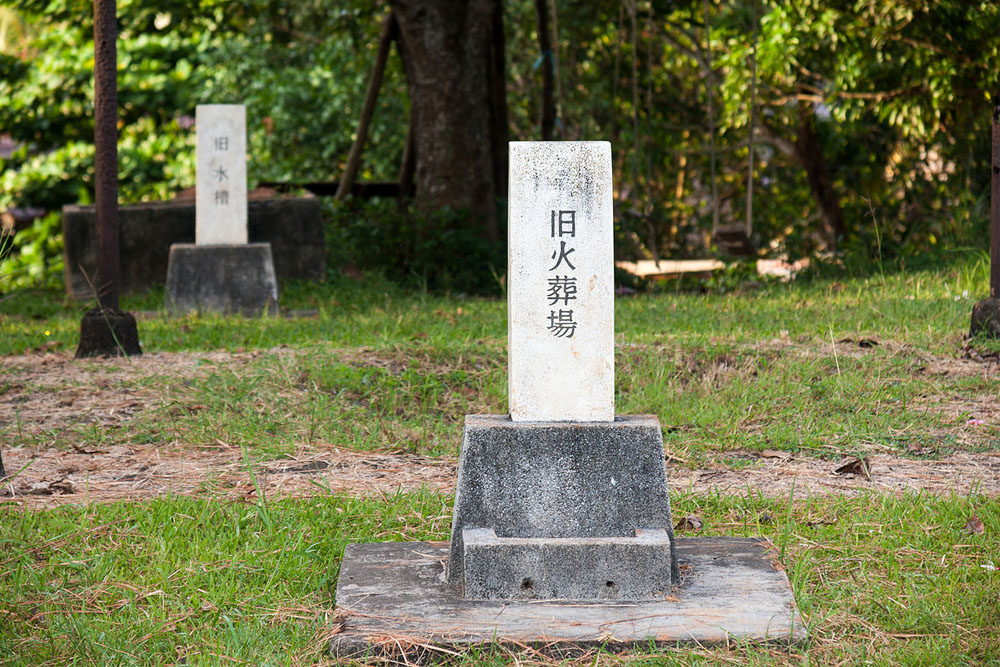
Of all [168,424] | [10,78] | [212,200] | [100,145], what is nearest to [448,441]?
[168,424]

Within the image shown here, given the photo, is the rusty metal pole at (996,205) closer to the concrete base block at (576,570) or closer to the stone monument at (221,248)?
the concrete base block at (576,570)

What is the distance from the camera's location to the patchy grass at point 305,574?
9.71 ft

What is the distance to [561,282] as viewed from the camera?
10.8 ft

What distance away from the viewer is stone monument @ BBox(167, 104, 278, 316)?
26.1ft

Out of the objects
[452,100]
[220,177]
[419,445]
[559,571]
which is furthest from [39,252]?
[559,571]

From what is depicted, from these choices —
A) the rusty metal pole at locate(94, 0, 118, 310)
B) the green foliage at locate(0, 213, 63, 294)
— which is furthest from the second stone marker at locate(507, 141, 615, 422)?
the green foliage at locate(0, 213, 63, 294)

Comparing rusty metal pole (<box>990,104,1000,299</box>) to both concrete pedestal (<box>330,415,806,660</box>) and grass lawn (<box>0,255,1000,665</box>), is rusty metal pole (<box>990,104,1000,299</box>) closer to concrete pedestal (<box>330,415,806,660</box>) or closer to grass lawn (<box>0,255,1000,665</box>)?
grass lawn (<box>0,255,1000,665</box>)

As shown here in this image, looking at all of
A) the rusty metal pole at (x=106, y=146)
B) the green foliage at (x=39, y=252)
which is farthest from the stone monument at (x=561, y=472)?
the green foliage at (x=39, y=252)

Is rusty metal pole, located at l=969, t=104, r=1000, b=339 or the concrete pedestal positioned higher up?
rusty metal pole, located at l=969, t=104, r=1000, b=339

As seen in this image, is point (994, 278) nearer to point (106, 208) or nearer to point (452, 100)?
point (106, 208)

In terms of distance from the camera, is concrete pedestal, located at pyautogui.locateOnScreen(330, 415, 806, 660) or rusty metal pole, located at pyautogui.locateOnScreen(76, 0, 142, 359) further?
rusty metal pole, located at pyautogui.locateOnScreen(76, 0, 142, 359)

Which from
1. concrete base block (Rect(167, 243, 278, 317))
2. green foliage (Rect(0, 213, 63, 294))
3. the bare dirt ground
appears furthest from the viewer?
green foliage (Rect(0, 213, 63, 294))

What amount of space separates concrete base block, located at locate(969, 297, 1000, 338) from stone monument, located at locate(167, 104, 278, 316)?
4.31m

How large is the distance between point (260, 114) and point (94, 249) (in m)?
Result: 6.91
